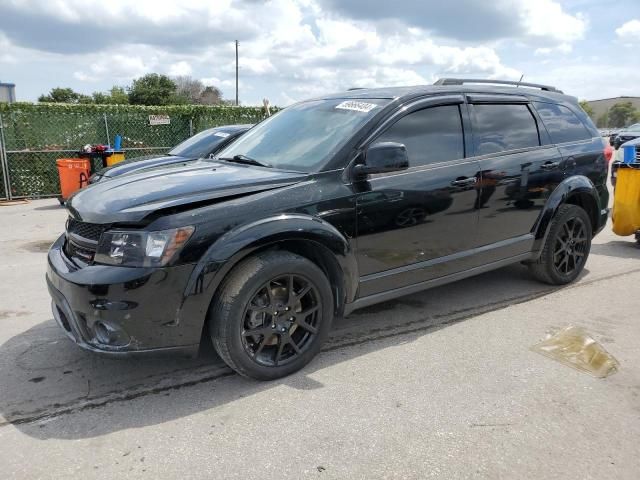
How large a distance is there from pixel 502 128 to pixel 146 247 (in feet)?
10.5

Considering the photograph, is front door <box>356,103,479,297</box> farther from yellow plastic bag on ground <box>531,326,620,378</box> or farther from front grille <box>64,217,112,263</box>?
front grille <box>64,217,112,263</box>

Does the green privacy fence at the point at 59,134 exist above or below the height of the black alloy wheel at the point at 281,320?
above

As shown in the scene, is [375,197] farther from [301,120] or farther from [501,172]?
[501,172]

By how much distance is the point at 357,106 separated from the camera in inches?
157

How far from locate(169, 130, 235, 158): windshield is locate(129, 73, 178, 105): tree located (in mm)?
52780

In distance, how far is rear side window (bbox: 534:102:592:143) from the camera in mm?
5051

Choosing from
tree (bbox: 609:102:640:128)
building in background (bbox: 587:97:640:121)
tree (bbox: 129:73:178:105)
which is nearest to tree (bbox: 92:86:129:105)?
tree (bbox: 129:73:178:105)

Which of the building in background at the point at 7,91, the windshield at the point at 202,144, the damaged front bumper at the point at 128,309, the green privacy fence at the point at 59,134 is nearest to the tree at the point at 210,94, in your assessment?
the building in background at the point at 7,91

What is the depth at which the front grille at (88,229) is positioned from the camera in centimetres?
306

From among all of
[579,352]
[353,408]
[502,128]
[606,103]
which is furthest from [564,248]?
[606,103]

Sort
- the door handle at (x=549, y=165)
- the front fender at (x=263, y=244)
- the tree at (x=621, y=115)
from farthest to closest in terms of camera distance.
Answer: the tree at (x=621, y=115) → the door handle at (x=549, y=165) → the front fender at (x=263, y=244)

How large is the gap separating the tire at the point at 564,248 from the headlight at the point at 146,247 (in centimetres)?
360

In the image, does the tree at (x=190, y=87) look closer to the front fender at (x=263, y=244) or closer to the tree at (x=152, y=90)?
the tree at (x=152, y=90)

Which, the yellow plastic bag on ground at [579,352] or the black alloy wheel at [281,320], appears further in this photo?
the yellow plastic bag on ground at [579,352]
